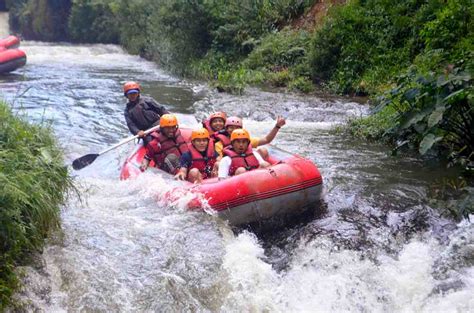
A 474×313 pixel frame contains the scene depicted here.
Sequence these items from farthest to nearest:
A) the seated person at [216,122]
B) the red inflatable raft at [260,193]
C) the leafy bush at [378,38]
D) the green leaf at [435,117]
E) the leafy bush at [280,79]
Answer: the leafy bush at [280,79] < the leafy bush at [378,38] < the seated person at [216,122] < the green leaf at [435,117] < the red inflatable raft at [260,193]

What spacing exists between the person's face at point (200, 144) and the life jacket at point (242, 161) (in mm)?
440

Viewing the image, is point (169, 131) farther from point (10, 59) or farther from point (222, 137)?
point (10, 59)

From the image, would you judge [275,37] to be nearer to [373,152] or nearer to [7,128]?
[373,152]

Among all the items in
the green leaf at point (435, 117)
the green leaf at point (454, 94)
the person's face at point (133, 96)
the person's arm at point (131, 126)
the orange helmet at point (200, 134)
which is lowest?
the person's arm at point (131, 126)

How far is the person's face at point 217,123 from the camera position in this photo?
714 centimetres

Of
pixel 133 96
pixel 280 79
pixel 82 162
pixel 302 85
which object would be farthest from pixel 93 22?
pixel 82 162

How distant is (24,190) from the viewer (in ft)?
12.9

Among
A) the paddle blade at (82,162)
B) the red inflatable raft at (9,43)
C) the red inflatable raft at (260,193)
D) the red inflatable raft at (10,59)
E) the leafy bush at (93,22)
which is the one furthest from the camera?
the leafy bush at (93,22)

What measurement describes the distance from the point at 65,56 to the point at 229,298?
20.9m

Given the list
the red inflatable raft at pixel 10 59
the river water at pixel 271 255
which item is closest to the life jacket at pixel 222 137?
the river water at pixel 271 255

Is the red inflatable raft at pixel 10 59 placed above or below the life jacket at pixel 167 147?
below

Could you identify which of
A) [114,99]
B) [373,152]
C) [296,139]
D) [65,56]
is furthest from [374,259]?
[65,56]

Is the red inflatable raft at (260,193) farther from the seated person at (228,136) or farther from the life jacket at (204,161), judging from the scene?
the seated person at (228,136)

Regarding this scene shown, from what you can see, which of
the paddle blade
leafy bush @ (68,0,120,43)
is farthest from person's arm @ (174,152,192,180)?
leafy bush @ (68,0,120,43)
